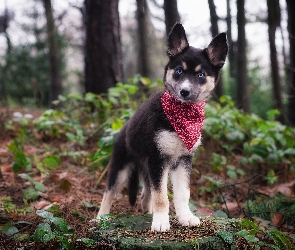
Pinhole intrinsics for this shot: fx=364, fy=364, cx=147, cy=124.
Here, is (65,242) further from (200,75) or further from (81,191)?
(81,191)

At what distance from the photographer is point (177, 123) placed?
12.1 ft

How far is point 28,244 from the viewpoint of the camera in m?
3.35

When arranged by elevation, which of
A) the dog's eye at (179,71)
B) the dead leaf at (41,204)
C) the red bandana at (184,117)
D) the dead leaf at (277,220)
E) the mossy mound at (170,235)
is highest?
the dog's eye at (179,71)

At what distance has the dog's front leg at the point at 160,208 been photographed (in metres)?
3.48

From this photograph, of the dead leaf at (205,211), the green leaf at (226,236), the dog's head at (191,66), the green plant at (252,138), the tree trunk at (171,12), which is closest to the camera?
the green leaf at (226,236)

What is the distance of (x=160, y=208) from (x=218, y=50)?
1750mm

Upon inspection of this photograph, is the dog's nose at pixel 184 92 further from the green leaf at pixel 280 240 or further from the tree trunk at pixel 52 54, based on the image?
the tree trunk at pixel 52 54

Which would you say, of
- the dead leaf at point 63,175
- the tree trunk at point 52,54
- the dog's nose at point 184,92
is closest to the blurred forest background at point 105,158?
the dead leaf at point 63,175

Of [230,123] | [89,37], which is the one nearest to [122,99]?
[89,37]

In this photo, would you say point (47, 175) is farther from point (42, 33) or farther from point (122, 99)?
point (42, 33)

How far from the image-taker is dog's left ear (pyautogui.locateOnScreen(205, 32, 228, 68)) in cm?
382

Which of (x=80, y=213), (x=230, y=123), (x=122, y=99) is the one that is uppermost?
(x=122, y=99)

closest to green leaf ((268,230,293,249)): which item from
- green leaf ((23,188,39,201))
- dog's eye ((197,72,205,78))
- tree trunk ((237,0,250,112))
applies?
dog's eye ((197,72,205,78))

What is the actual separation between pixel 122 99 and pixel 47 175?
2656 mm
